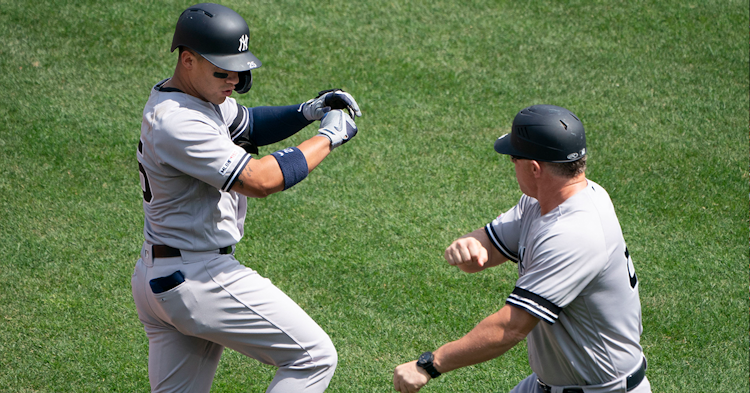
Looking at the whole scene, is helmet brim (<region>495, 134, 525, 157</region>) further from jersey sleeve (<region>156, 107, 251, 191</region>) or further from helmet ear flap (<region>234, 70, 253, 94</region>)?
helmet ear flap (<region>234, 70, 253, 94</region>)

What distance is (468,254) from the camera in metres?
2.76

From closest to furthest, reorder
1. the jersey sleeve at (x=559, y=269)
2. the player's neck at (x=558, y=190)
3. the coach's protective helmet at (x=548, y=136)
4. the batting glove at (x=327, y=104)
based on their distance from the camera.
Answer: the jersey sleeve at (x=559, y=269) < the coach's protective helmet at (x=548, y=136) < the player's neck at (x=558, y=190) < the batting glove at (x=327, y=104)

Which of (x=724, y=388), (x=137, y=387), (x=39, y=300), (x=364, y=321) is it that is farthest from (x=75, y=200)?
(x=724, y=388)

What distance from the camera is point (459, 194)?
5.77 m

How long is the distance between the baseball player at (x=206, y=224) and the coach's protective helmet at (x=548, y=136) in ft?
2.86

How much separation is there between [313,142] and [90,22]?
5726 millimetres

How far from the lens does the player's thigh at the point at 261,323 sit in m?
2.80

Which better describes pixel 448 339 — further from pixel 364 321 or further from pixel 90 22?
pixel 90 22

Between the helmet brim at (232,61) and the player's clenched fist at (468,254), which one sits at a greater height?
the helmet brim at (232,61)

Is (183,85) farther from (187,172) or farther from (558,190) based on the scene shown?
(558,190)

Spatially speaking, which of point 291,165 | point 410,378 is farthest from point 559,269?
point 291,165

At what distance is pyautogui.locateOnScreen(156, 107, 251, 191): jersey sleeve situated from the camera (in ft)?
8.64

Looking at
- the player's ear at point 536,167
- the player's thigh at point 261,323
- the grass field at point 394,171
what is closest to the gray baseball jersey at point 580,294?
the player's ear at point 536,167

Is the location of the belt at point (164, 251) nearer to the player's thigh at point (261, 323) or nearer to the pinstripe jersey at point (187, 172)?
the pinstripe jersey at point (187, 172)
